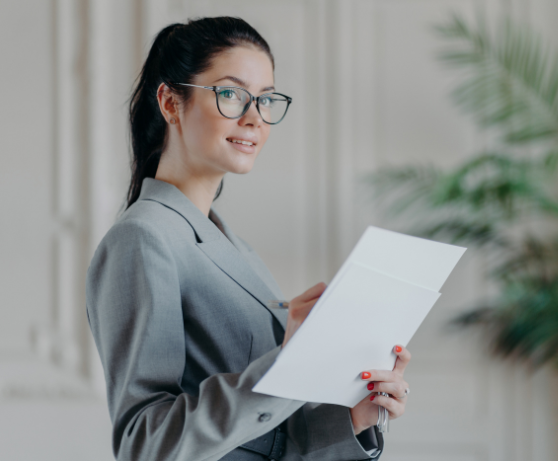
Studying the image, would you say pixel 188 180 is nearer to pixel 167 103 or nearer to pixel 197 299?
pixel 167 103

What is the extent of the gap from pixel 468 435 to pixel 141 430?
2.03 meters

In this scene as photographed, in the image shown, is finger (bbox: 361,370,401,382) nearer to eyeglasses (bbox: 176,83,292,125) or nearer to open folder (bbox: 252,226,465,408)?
open folder (bbox: 252,226,465,408)

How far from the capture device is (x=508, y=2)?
234 centimetres

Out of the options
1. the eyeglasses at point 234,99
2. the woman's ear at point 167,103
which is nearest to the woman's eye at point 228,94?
the eyeglasses at point 234,99

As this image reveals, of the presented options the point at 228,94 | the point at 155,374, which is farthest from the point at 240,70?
the point at 155,374

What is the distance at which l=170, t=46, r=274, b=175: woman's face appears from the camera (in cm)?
92

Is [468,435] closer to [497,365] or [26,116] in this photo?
[497,365]

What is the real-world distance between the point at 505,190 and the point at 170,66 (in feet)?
4.86

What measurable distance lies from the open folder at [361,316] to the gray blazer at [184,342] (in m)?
0.03

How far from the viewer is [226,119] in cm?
91

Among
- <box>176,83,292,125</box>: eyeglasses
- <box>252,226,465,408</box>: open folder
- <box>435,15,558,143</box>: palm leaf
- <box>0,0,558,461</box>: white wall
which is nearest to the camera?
<box>252,226,465,408</box>: open folder

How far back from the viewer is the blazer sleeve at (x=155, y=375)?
66 cm

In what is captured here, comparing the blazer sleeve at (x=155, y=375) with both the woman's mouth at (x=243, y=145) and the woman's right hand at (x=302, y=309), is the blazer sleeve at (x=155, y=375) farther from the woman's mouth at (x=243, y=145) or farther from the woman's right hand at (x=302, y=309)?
the woman's mouth at (x=243, y=145)

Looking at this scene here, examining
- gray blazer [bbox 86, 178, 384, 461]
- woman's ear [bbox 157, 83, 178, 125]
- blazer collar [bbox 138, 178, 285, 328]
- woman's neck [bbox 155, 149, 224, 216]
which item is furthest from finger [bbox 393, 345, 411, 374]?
woman's ear [bbox 157, 83, 178, 125]
